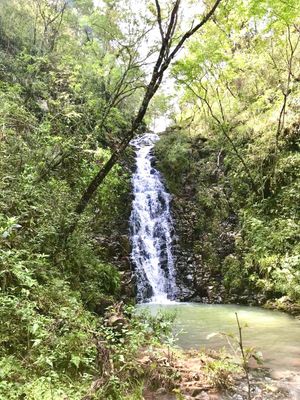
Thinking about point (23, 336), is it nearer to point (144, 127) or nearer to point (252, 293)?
point (252, 293)

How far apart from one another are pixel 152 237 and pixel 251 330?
7.44 m

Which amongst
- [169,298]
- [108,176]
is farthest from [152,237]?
[108,176]

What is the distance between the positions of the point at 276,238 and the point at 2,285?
8.71 meters

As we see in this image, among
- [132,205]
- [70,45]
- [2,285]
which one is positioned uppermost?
[70,45]

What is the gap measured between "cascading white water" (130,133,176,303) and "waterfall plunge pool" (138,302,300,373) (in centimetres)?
181

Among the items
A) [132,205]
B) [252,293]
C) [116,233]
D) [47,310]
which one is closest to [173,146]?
[132,205]

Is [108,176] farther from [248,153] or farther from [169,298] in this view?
[248,153]

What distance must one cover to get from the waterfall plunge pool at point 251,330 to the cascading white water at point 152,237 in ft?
5.93

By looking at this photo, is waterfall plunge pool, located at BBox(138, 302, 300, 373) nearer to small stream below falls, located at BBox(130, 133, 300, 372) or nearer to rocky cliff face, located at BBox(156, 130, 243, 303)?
small stream below falls, located at BBox(130, 133, 300, 372)

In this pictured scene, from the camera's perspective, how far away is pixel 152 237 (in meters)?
14.7

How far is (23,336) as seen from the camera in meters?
4.25

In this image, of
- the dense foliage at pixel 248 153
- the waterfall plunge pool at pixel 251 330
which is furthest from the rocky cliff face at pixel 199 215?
the waterfall plunge pool at pixel 251 330

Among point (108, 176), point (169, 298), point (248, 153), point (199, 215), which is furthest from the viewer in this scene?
point (199, 215)

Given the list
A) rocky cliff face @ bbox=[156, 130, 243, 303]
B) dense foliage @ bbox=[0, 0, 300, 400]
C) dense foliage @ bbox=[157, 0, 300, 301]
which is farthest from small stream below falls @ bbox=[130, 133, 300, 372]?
dense foliage @ bbox=[157, 0, 300, 301]
